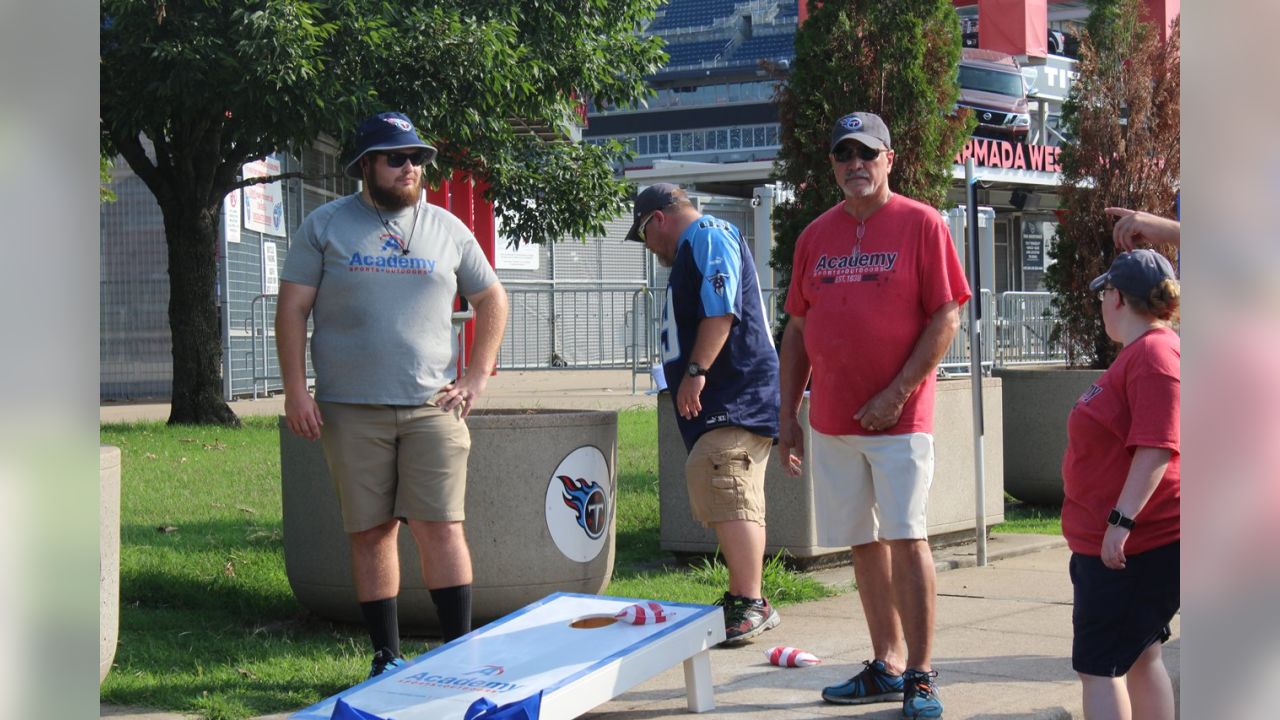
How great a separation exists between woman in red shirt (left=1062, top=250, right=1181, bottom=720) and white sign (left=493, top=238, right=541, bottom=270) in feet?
74.9

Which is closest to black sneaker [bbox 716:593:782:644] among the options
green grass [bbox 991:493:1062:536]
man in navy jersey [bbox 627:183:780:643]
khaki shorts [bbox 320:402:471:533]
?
man in navy jersey [bbox 627:183:780:643]

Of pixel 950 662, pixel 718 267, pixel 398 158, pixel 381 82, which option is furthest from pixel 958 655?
pixel 381 82

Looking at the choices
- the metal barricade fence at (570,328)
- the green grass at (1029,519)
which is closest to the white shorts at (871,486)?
the green grass at (1029,519)

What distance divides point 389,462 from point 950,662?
2382mm

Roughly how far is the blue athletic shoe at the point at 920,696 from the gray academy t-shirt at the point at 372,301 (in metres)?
1.95

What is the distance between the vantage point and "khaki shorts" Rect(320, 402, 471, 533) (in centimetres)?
502

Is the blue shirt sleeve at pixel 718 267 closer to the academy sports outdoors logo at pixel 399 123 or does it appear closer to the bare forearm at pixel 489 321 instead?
the bare forearm at pixel 489 321

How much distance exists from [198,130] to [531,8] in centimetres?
356

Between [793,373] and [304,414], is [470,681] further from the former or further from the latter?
[793,373]

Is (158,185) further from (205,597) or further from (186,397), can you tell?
(205,597)

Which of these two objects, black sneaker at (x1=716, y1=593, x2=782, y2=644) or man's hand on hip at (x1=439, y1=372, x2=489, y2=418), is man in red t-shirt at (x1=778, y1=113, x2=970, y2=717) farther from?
man's hand on hip at (x1=439, y1=372, x2=489, y2=418)

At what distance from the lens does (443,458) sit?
5.06 meters

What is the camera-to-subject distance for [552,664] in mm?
4426

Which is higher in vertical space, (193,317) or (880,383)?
(193,317)
